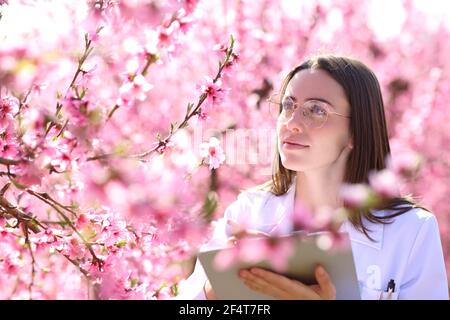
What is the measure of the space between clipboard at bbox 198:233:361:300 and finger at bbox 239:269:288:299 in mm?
17

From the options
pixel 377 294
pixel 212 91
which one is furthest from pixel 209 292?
pixel 212 91

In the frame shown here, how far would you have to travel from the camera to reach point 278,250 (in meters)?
1.29

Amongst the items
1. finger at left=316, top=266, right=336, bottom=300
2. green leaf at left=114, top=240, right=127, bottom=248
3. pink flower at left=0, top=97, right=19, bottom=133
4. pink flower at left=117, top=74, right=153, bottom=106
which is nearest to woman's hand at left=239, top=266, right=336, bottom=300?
finger at left=316, top=266, right=336, bottom=300

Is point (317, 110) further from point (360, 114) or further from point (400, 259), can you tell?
point (400, 259)

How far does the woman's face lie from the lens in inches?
71.8

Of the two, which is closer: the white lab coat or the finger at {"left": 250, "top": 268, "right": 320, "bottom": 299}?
the finger at {"left": 250, "top": 268, "right": 320, "bottom": 299}

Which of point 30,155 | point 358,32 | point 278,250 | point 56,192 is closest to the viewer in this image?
point 278,250

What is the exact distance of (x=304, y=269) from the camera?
150cm

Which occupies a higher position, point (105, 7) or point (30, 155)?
point (105, 7)

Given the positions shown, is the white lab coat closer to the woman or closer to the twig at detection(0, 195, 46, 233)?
the woman

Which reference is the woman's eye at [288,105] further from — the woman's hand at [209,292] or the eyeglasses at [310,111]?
the woman's hand at [209,292]
